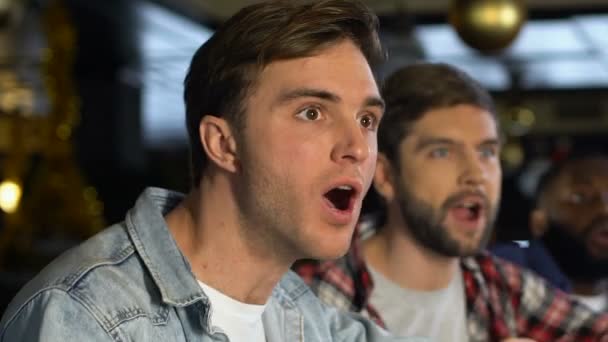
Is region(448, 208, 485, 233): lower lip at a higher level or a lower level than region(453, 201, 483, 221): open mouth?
lower

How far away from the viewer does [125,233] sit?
1653mm

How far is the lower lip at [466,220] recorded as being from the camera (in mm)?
2379

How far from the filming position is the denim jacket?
→ 1469 millimetres

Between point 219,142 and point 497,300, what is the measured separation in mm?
1005

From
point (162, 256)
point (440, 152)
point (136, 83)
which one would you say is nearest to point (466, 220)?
point (440, 152)

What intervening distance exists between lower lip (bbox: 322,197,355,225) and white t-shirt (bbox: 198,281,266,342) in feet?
0.71

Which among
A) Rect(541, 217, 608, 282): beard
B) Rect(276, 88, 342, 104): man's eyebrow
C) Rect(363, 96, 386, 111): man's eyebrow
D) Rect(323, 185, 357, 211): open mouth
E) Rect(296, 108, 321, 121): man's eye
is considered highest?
Rect(276, 88, 342, 104): man's eyebrow

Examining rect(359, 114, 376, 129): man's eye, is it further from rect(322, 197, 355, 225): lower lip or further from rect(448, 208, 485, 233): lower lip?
rect(448, 208, 485, 233): lower lip

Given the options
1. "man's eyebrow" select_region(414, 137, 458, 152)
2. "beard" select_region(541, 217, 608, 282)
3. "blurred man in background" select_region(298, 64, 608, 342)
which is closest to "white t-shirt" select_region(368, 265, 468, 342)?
"blurred man in background" select_region(298, 64, 608, 342)

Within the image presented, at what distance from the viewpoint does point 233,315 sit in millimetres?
1710

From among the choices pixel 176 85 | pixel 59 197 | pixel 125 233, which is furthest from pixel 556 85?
pixel 125 233

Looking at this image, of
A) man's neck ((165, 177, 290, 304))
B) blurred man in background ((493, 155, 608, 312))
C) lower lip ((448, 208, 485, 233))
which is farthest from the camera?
blurred man in background ((493, 155, 608, 312))

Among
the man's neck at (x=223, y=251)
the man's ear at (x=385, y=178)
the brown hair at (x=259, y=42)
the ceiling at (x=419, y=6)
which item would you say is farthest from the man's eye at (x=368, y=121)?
the ceiling at (x=419, y=6)

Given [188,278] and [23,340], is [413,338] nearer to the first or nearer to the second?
[188,278]
